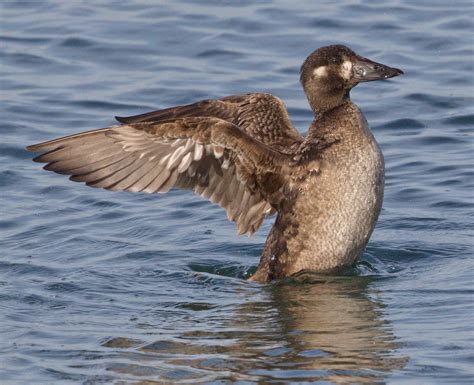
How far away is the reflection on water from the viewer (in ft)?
22.3

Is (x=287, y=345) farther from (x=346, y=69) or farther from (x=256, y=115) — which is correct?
(x=256, y=115)

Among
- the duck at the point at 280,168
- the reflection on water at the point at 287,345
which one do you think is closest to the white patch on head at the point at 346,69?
the duck at the point at 280,168

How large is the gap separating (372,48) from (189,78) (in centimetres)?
205

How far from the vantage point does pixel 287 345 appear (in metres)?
7.25

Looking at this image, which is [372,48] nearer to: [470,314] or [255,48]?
[255,48]

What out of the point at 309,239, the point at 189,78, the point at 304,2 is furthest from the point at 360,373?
the point at 304,2

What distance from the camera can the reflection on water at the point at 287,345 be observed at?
6.81 metres

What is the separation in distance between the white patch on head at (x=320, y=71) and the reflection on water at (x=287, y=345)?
1.45 m

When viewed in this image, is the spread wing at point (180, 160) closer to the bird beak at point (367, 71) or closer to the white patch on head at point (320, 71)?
the white patch on head at point (320, 71)

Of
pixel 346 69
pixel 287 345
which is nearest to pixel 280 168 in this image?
pixel 346 69

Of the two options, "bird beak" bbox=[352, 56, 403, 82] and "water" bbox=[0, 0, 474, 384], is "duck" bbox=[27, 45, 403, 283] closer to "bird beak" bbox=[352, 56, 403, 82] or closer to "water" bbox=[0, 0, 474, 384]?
"bird beak" bbox=[352, 56, 403, 82]

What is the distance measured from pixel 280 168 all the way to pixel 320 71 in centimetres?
75

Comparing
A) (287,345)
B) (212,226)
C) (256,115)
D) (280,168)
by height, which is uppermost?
(256,115)


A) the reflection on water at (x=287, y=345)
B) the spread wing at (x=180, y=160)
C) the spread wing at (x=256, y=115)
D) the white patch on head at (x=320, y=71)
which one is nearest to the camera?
the reflection on water at (x=287, y=345)
